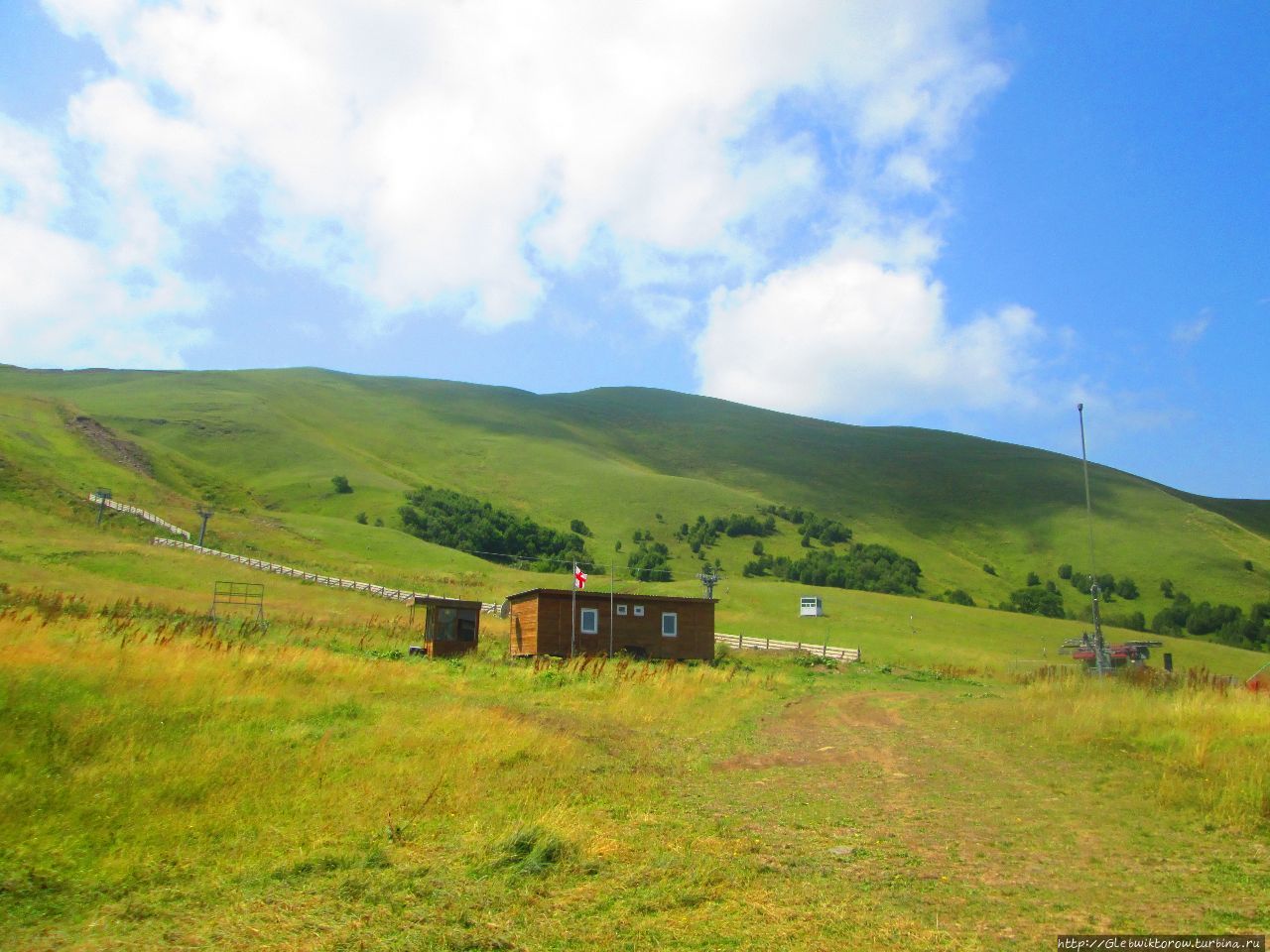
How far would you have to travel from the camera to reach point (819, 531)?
130m

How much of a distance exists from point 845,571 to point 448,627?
79.0 metres

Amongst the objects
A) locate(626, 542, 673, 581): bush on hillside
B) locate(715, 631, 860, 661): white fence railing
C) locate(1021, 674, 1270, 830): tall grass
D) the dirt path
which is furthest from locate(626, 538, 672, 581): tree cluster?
the dirt path

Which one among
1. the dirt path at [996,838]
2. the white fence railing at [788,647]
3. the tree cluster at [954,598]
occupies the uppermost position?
the tree cluster at [954,598]

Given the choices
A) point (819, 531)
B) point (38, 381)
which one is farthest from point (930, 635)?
point (38, 381)

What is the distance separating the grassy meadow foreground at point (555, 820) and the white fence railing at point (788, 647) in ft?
96.1

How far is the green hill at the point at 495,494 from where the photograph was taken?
70.4 meters

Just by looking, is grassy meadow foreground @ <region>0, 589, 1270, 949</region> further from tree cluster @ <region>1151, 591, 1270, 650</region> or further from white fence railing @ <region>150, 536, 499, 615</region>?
tree cluster @ <region>1151, 591, 1270, 650</region>

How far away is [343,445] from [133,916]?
500 feet

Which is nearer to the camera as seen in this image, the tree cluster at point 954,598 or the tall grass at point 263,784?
the tall grass at point 263,784

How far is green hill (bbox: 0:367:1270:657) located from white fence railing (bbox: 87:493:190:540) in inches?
53.8

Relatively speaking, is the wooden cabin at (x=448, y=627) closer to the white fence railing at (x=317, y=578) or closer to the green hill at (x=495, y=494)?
the white fence railing at (x=317, y=578)

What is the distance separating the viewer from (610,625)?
38625 mm

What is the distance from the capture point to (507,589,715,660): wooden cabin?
1548 inches

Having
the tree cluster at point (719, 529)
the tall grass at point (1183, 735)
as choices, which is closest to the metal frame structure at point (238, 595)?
the tall grass at point (1183, 735)
